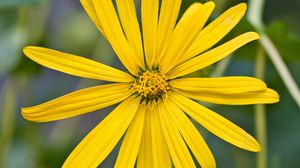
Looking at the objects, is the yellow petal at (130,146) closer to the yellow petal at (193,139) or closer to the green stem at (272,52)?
the yellow petal at (193,139)

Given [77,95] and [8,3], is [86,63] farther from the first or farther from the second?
[8,3]

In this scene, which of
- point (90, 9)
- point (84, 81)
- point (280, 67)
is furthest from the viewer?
point (84, 81)

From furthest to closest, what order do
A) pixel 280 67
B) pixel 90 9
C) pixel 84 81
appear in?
pixel 84 81 < pixel 280 67 < pixel 90 9

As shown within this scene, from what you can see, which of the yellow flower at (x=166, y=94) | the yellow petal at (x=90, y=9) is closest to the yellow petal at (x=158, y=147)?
the yellow flower at (x=166, y=94)

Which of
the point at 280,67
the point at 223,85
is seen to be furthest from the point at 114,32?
the point at 280,67

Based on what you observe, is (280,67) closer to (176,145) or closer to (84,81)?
(176,145)

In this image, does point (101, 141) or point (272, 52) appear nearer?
point (101, 141)

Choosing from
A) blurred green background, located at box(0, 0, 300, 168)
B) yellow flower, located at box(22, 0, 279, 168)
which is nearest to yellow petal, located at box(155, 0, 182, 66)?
yellow flower, located at box(22, 0, 279, 168)
